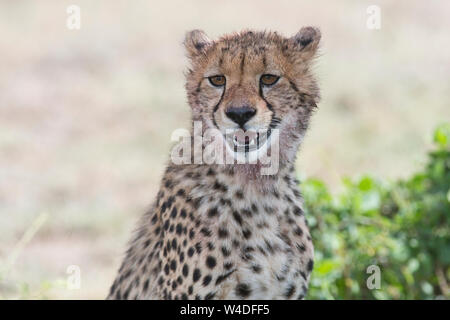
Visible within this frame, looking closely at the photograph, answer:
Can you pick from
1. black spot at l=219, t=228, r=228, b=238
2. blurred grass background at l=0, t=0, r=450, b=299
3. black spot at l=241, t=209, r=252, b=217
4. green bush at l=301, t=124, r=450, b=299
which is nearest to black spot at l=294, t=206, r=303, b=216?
black spot at l=241, t=209, r=252, b=217

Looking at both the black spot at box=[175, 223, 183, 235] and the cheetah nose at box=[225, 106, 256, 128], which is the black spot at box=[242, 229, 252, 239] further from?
the cheetah nose at box=[225, 106, 256, 128]

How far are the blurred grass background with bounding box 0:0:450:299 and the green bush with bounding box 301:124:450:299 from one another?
333 millimetres

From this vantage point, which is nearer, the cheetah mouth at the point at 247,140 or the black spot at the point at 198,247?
the cheetah mouth at the point at 247,140

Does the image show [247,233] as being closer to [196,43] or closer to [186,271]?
[186,271]

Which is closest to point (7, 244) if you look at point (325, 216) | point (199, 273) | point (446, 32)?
point (325, 216)

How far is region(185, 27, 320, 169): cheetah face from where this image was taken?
134 inches

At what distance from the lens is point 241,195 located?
3662 mm

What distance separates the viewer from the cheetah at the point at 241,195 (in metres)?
3.50

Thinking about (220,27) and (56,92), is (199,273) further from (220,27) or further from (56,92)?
(220,27)

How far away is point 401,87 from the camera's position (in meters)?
10.3

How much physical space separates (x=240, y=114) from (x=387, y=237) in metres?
1.78

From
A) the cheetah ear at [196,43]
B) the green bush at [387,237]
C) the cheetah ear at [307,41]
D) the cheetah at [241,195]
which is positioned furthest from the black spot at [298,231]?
the green bush at [387,237]

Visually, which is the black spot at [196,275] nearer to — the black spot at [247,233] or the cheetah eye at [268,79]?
the black spot at [247,233]

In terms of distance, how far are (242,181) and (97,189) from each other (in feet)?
13.9
